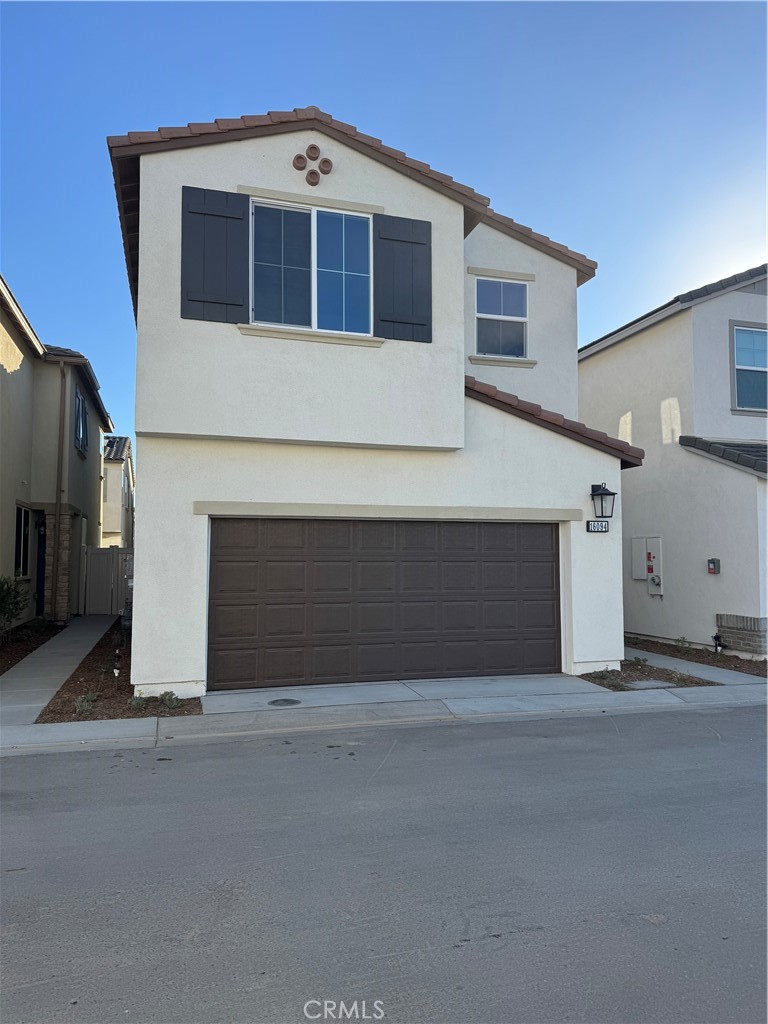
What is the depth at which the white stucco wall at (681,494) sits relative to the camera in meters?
12.5

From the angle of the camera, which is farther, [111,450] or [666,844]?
[111,450]

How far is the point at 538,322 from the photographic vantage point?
1290 centimetres

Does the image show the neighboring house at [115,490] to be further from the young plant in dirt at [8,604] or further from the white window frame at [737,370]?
the white window frame at [737,370]

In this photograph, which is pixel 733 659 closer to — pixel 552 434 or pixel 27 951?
pixel 552 434

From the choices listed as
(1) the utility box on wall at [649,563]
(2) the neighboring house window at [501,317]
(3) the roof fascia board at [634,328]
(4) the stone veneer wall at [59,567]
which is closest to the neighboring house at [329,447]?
(2) the neighboring house window at [501,317]

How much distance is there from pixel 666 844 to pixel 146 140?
933 cm

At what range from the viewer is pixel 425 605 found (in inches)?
405

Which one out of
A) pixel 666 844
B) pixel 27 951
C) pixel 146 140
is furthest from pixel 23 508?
pixel 666 844

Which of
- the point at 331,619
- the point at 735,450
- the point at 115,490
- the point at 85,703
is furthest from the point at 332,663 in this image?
the point at 115,490

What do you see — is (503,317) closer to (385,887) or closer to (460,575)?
(460,575)

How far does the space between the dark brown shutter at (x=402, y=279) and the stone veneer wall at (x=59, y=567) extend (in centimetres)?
1064

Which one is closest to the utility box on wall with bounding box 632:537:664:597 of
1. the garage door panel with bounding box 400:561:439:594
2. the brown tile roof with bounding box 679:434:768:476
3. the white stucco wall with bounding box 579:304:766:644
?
the white stucco wall with bounding box 579:304:766:644

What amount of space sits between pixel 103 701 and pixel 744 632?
10433mm

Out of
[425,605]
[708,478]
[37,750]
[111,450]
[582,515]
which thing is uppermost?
[111,450]
